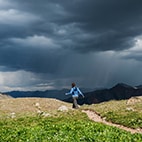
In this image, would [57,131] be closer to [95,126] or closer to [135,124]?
[95,126]

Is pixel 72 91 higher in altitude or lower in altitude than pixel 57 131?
higher

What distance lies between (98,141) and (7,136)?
841 cm

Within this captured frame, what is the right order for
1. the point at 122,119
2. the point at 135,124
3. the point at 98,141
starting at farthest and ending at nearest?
the point at 122,119 < the point at 135,124 < the point at 98,141

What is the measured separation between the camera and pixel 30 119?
43.4 meters

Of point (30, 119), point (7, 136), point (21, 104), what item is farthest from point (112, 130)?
point (21, 104)

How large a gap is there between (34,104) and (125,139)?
43.4m

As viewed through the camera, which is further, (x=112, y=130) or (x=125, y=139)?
(x=112, y=130)

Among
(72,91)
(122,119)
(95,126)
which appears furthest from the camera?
(72,91)

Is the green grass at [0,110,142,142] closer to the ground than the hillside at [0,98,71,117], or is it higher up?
closer to the ground

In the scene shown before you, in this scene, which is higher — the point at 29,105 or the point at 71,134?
the point at 29,105

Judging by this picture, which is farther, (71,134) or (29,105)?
(29,105)

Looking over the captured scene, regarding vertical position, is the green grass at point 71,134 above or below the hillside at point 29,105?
below

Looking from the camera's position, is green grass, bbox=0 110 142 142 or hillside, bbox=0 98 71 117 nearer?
green grass, bbox=0 110 142 142

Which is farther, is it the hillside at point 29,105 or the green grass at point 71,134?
the hillside at point 29,105
